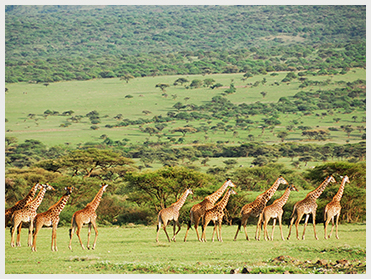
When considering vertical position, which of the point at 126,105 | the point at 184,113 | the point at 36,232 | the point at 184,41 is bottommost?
the point at 36,232

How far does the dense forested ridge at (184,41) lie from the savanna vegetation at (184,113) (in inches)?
23.2

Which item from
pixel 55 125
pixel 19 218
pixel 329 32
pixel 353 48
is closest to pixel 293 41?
pixel 329 32

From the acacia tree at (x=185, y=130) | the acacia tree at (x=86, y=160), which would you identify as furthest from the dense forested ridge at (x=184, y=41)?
the acacia tree at (x=86, y=160)

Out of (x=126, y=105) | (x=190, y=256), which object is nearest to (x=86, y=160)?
(x=190, y=256)

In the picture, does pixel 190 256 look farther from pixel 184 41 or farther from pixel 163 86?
pixel 184 41

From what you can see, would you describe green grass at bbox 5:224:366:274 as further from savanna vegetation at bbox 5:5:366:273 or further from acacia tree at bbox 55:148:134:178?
acacia tree at bbox 55:148:134:178

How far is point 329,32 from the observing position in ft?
559

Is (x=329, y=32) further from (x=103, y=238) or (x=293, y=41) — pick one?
(x=103, y=238)

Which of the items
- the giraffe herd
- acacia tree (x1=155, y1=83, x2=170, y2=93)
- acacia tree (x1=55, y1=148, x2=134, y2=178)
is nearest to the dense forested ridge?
acacia tree (x1=155, y1=83, x2=170, y2=93)

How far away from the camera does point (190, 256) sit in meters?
10.9

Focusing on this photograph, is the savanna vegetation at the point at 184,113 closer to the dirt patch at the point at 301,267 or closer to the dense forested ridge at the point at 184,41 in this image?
the dirt patch at the point at 301,267

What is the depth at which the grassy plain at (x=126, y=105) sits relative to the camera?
8519 centimetres

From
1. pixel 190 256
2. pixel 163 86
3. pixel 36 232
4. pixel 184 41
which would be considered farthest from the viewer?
pixel 184 41

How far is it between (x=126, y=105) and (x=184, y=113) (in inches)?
585
